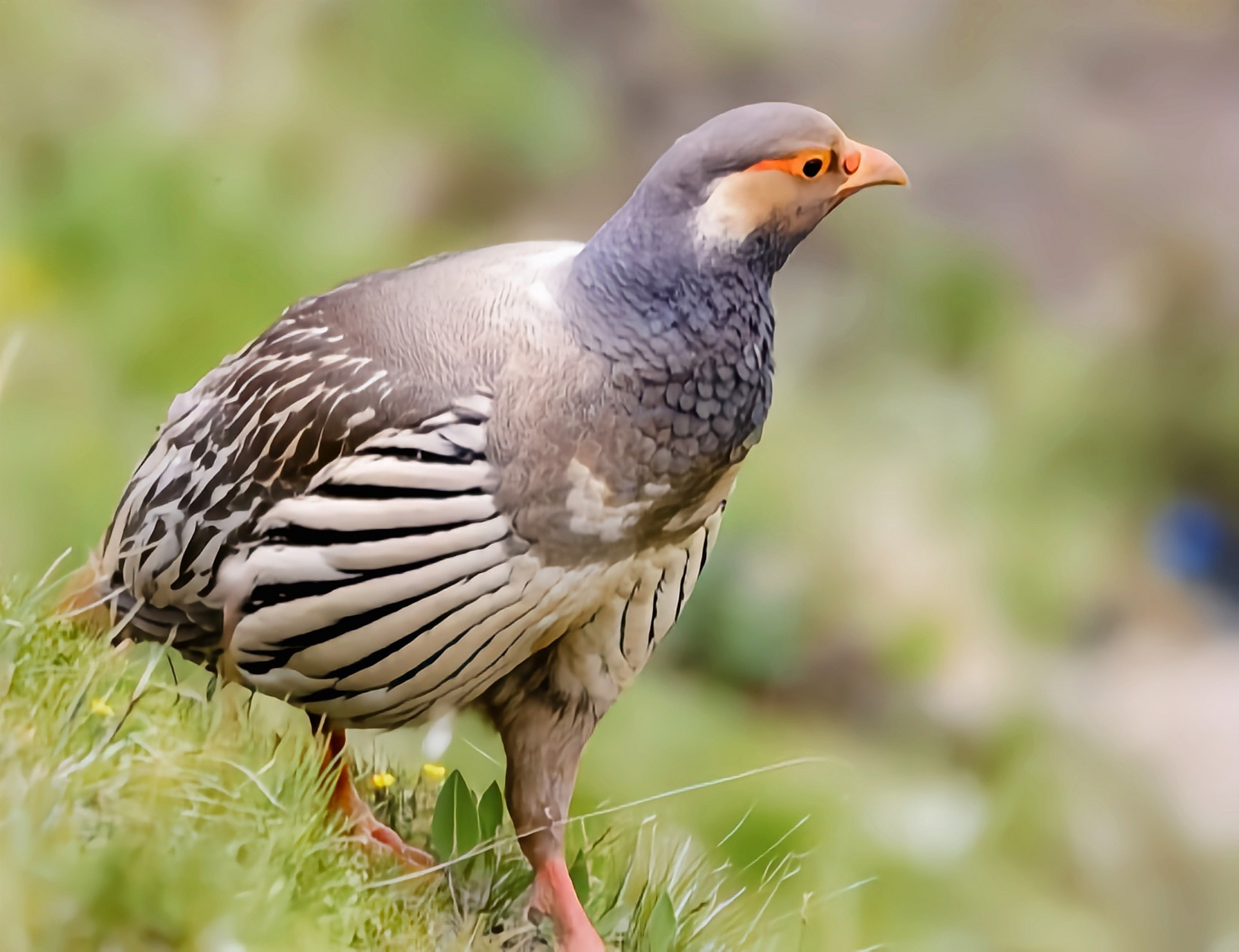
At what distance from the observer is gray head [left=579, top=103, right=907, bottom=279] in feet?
2.47

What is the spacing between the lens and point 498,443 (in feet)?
2.46

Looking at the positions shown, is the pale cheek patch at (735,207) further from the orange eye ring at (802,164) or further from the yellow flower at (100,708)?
the yellow flower at (100,708)

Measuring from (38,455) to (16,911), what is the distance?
85 centimetres

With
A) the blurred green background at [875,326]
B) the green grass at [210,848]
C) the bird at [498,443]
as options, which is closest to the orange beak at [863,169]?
the bird at [498,443]

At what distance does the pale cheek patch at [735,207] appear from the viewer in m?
0.75

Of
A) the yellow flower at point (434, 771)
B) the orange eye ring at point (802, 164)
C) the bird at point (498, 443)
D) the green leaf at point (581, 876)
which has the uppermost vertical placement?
the orange eye ring at point (802, 164)

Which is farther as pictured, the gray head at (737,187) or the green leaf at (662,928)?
the green leaf at (662,928)

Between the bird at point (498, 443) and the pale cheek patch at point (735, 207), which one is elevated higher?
the pale cheek patch at point (735, 207)

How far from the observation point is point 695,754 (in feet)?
4.67

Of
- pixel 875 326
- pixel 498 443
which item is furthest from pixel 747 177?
pixel 875 326

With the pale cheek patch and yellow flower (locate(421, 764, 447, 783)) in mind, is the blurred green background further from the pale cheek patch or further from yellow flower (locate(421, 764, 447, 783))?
the pale cheek patch

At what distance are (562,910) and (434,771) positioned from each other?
0.19 metres

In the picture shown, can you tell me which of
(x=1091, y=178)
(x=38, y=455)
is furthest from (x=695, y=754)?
(x=1091, y=178)

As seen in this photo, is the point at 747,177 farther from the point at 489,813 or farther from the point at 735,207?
the point at 489,813
